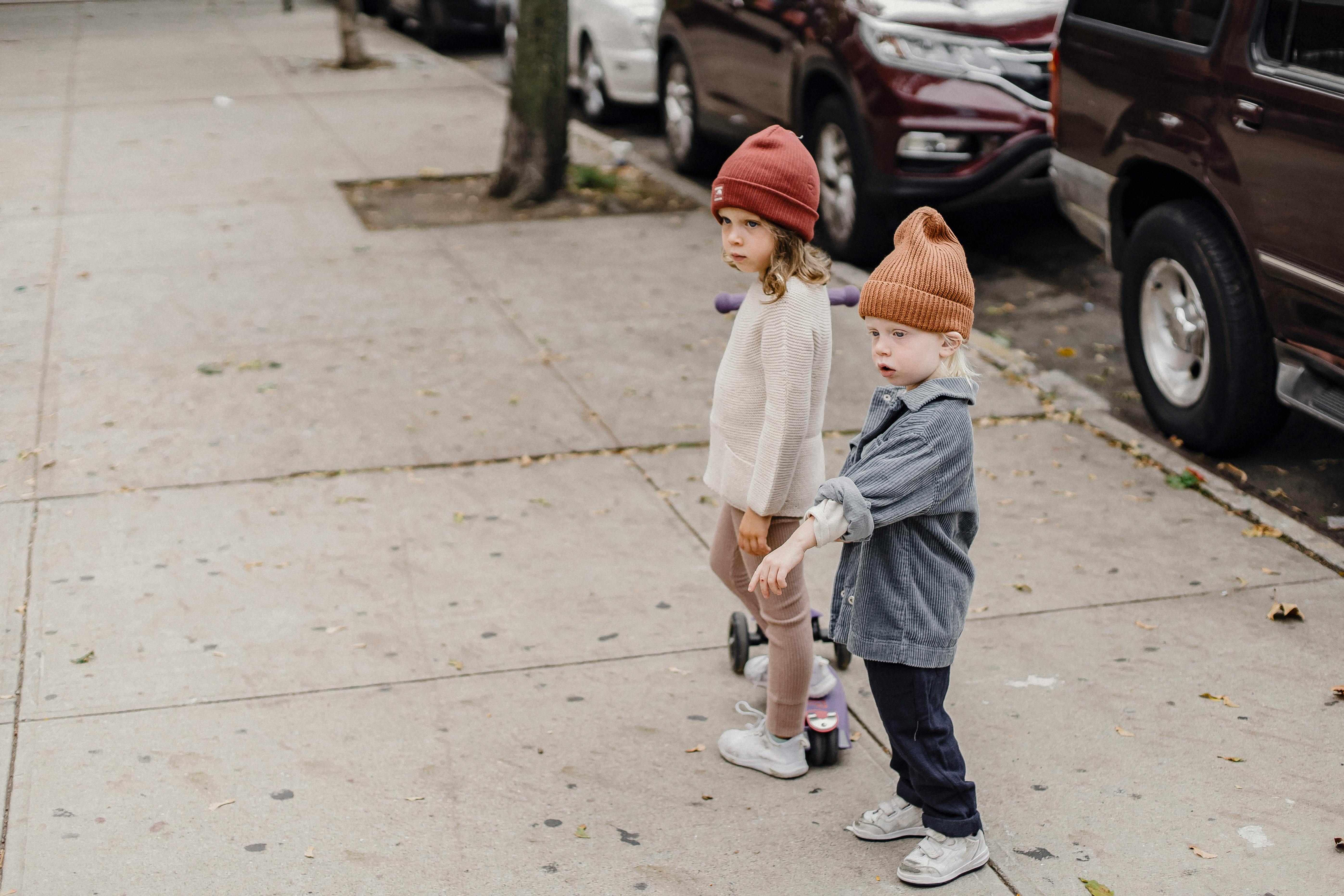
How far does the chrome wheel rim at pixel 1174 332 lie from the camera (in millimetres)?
5418

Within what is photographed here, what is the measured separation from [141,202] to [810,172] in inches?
277

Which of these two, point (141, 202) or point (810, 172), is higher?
point (810, 172)

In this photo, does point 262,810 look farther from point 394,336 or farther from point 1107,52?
point 1107,52

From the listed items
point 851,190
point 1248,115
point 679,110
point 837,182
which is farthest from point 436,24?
point 1248,115

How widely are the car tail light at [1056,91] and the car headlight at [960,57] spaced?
1.24 metres

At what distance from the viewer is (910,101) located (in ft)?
24.5

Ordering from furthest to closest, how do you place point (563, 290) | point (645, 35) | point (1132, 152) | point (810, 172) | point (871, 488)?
point (645, 35)
point (563, 290)
point (1132, 152)
point (810, 172)
point (871, 488)

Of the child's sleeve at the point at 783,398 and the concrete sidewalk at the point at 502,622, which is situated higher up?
the child's sleeve at the point at 783,398

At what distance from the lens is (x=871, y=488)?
2.81 meters

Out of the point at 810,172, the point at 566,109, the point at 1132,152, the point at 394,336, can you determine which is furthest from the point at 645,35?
the point at 810,172

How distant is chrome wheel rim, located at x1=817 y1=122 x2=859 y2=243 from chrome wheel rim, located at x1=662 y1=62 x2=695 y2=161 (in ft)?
6.42

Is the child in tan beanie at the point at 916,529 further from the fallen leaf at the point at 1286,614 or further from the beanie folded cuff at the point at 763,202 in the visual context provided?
the fallen leaf at the point at 1286,614

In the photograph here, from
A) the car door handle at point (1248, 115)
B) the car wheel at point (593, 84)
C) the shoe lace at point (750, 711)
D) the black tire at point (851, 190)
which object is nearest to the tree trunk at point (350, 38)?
the car wheel at point (593, 84)

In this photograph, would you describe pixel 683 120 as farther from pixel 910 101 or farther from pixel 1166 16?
pixel 1166 16
